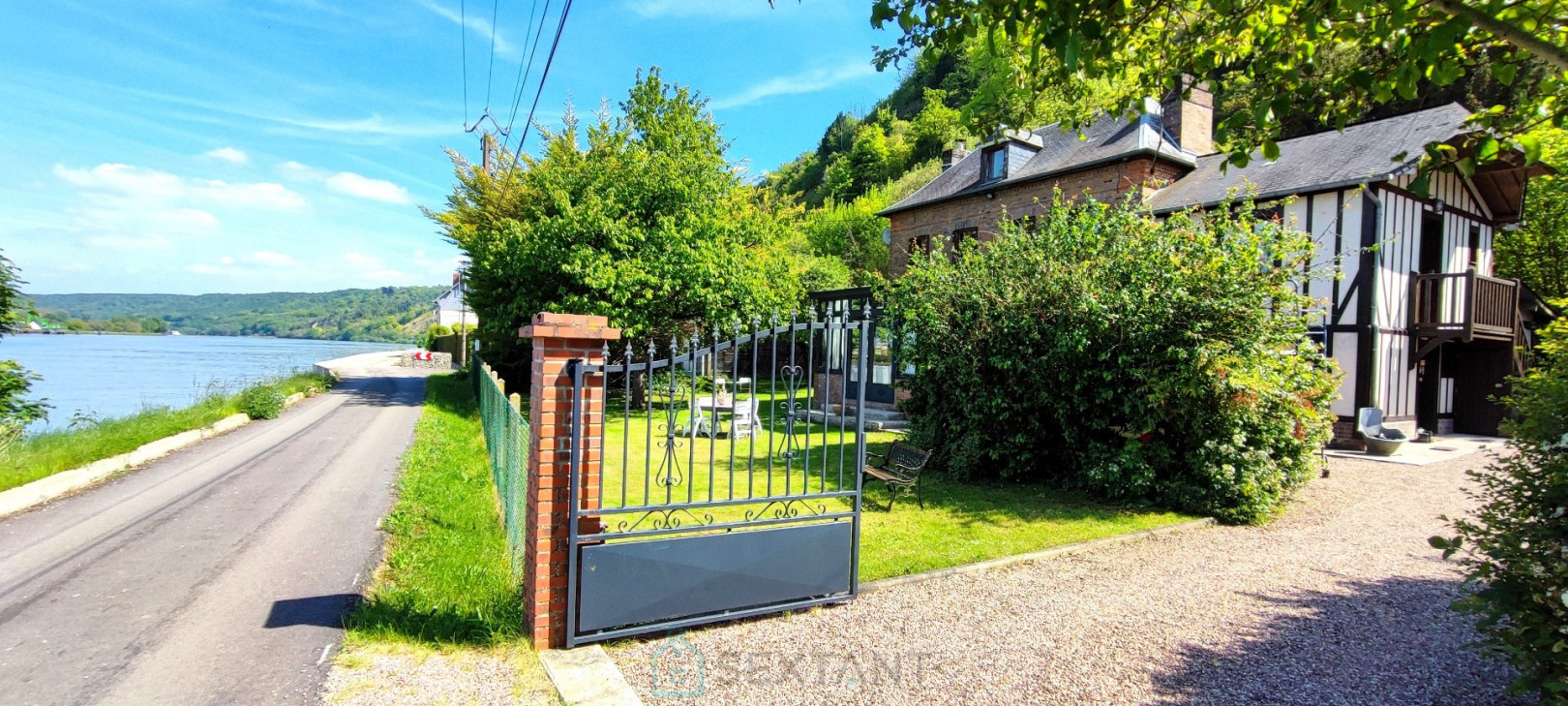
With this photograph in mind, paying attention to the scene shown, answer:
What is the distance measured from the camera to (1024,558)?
19.8 feet

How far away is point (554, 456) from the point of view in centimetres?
391

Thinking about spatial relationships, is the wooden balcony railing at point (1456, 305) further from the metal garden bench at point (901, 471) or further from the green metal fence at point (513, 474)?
the green metal fence at point (513, 474)

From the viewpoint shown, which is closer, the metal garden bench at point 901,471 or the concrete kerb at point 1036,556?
the concrete kerb at point 1036,556

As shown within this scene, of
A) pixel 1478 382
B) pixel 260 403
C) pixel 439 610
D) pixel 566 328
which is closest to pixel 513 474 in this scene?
pixel 439 610

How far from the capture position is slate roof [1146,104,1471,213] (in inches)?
516

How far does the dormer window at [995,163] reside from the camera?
19531mm

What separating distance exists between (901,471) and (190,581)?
6.62 meters

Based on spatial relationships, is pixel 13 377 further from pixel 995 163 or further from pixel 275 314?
pixel 275 314

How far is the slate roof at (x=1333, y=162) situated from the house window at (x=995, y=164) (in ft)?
15.1

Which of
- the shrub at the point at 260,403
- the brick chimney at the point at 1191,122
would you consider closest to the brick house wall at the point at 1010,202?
the brick chimney at the point at 1191,122

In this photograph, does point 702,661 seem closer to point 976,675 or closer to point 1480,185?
point 976,675

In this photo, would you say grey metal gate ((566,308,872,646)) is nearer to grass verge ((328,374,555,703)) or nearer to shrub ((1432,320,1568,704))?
grass verge ((328,374,555,703))

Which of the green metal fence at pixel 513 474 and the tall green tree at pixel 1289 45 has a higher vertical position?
the tall green tree at pixel 1289 45

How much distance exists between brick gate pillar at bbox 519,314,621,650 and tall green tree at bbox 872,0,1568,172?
2.61 metres
